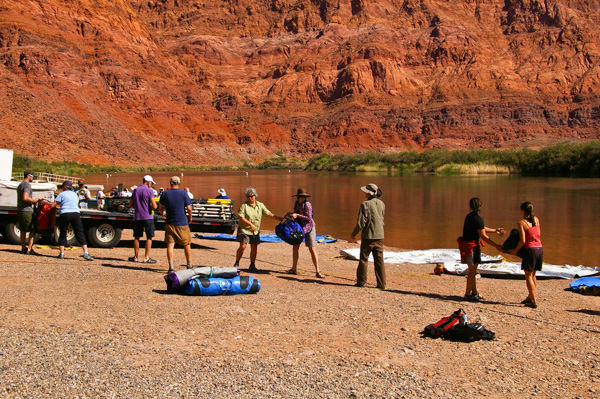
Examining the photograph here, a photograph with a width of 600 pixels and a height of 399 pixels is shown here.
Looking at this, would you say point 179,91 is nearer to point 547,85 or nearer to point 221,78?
point 221,78

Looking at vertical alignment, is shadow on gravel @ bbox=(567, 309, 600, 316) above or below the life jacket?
below

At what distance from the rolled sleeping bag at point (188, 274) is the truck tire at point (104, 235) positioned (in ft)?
18.3

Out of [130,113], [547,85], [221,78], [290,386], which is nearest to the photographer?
[290,386]

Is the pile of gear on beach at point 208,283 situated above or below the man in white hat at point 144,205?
below

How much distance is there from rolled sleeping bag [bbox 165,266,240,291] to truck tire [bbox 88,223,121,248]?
5.59 m

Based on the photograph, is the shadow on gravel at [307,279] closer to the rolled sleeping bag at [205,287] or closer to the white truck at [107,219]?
the rolled sleeping bag at [205,287]

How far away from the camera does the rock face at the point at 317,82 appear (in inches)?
4579

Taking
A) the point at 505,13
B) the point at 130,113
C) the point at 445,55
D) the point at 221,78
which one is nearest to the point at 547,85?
the point at 445,55

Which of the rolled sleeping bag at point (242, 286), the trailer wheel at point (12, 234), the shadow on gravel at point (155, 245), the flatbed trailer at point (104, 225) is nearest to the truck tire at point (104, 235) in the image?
the flatbed trailer at point (104, 225)

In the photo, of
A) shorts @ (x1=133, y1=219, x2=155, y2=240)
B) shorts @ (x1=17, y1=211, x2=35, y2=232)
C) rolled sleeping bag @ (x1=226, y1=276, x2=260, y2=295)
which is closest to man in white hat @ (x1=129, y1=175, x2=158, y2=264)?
shorts @ (x1=133, y1=219, x2=155, y2=240)

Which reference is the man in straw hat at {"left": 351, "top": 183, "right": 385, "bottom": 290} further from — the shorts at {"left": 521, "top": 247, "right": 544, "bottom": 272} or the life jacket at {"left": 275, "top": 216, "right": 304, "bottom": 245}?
the shorts at {"left": 521, "top": 247, "right": 544, "bottom": 272}

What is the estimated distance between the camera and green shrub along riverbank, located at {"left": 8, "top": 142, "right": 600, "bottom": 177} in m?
68.0

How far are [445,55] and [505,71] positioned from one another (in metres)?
19.2

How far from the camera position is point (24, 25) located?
121188 mm
